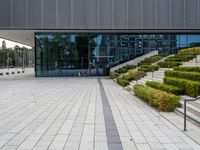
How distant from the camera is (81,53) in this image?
1711 inches

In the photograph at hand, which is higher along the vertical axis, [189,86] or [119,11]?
[119,11]

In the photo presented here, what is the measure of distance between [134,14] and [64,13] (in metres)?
7.74

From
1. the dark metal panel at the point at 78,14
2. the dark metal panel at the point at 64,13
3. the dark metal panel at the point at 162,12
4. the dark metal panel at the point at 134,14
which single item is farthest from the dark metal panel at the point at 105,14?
the dark metal panel at the point at 162,12

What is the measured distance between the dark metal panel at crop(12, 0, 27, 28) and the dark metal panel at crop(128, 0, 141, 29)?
37.6 ft

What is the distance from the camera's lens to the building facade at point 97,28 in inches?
1508

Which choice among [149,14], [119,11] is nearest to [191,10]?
[149,14]

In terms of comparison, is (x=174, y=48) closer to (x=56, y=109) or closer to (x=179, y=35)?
(x=179, y=35)

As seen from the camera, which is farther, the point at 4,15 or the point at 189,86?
the point at 4,15

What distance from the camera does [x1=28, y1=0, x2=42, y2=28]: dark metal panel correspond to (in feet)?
125

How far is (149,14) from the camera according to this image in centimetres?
3931

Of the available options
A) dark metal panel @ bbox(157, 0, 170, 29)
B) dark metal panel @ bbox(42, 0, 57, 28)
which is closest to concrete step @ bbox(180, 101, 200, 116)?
dark metal panel @ bbox(42, 0, 57, 28)

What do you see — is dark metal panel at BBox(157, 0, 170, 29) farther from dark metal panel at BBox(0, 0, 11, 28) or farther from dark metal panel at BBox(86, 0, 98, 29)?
dark metal panel at BBox(0, 0, 11, 28)

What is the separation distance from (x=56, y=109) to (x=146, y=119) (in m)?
3.77

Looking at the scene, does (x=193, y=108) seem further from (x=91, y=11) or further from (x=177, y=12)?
(x=177, y=12)
